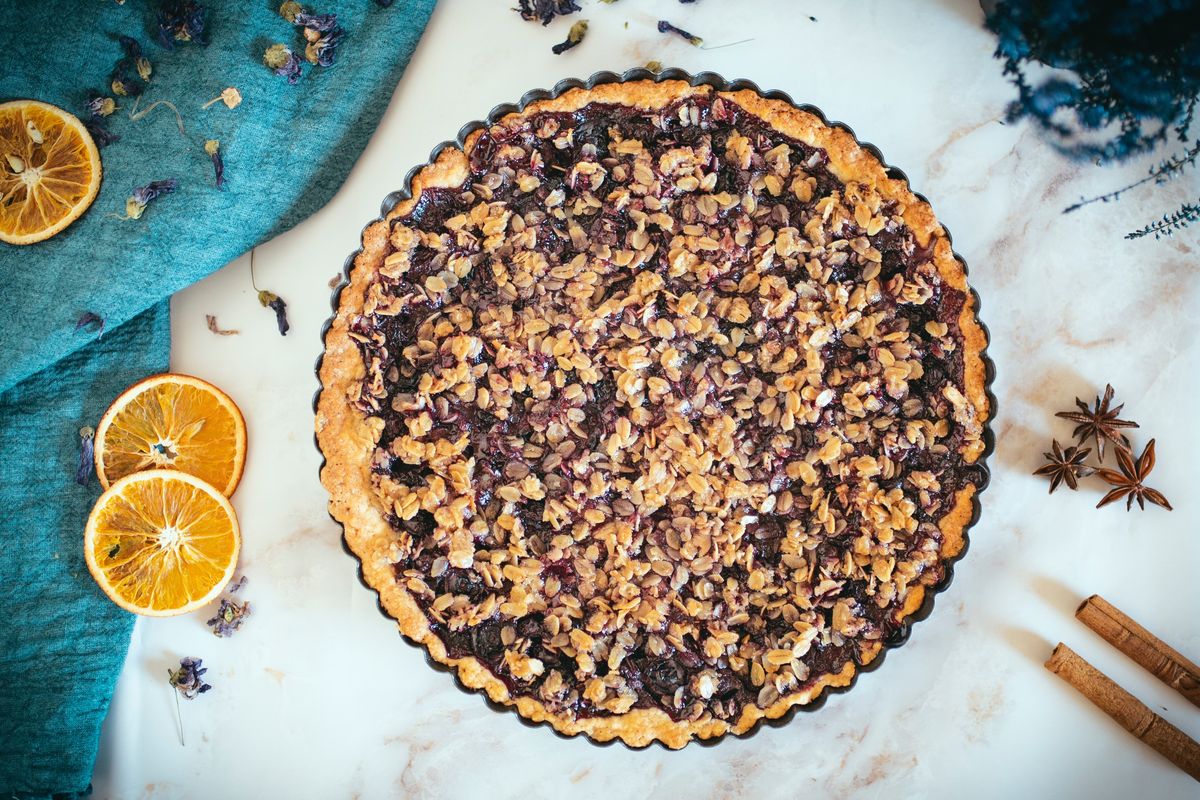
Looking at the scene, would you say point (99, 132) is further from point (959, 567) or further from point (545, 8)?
point (959, 567)

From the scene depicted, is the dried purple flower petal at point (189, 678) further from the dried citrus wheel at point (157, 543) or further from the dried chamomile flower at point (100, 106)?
the dried chamomile flower at point (100, 106)

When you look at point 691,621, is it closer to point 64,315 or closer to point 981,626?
point 981,626


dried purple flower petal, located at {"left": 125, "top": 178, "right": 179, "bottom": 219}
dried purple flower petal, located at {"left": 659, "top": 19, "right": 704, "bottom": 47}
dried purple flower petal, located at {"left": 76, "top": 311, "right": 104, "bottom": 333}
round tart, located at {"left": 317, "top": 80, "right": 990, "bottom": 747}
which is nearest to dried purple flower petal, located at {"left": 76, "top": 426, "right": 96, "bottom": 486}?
dried purple flower petal, located at {"left": 76, "top": 311, "right": 104, "bottom": 333}

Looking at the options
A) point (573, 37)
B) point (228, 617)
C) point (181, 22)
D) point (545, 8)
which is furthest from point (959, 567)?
point (181, 22)

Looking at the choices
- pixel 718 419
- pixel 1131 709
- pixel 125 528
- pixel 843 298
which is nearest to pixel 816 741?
pixel 1131 709

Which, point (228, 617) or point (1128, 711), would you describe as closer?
point (1128, 711)
